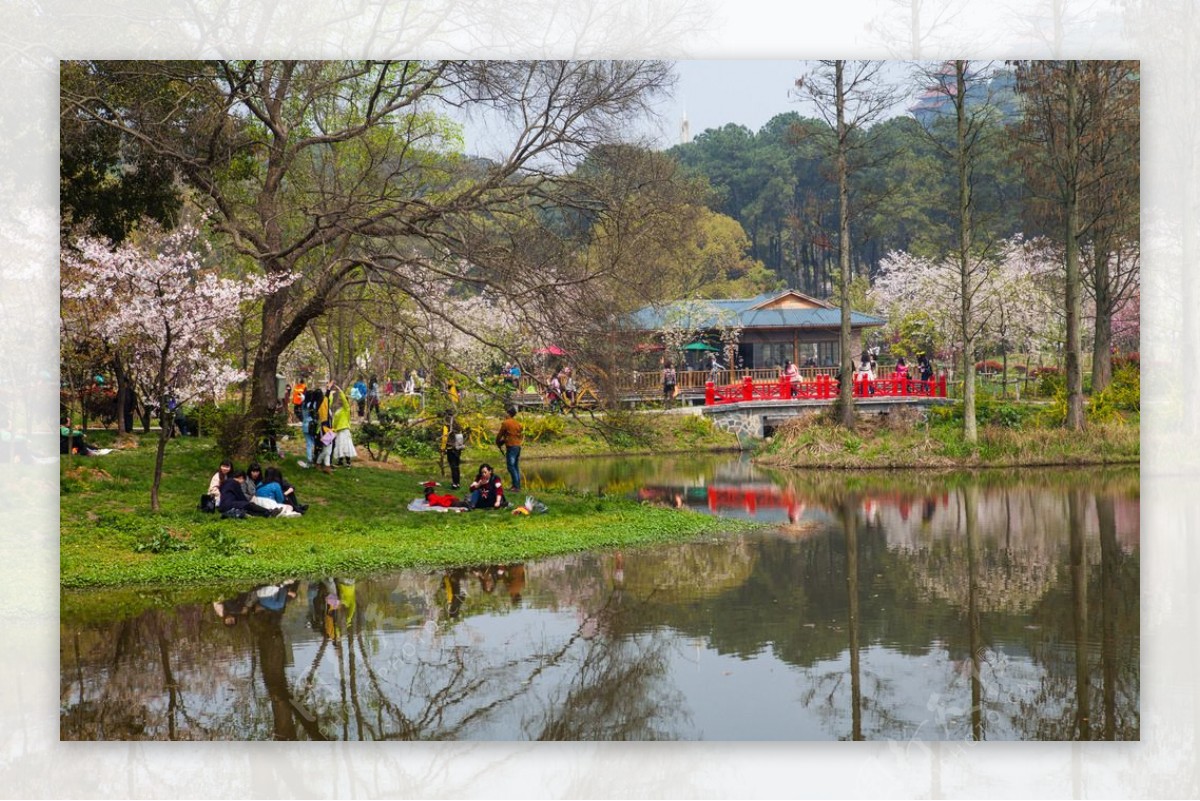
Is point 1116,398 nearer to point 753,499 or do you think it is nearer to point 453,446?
point 753,499

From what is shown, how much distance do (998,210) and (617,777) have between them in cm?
1913

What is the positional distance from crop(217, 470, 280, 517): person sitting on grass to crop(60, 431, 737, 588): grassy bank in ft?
0.62

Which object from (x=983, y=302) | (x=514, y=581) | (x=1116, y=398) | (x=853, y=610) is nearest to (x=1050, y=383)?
(x=1116, y=398)

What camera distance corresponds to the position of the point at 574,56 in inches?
458

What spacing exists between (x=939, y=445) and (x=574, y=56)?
15.3m

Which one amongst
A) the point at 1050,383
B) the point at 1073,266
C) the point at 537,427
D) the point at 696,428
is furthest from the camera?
the point at 696,428

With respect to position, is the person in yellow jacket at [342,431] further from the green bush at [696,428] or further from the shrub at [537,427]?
the green bush at [696,428]

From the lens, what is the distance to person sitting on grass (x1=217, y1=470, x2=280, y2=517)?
14.0m

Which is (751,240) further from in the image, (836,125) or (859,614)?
(859,614)

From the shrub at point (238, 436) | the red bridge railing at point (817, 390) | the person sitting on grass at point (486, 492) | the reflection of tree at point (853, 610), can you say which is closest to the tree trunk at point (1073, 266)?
the reflection of tree at point (853, 610)

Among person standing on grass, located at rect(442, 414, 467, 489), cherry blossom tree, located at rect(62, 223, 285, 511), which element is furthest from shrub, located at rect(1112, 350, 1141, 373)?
cherry blossom tree, located at rect(62, 223, 285, 511)

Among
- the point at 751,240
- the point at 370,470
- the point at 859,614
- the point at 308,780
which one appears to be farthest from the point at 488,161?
the point at 751,240

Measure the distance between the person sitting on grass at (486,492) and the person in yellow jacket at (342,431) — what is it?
118 inches

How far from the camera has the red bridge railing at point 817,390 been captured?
102 ft
